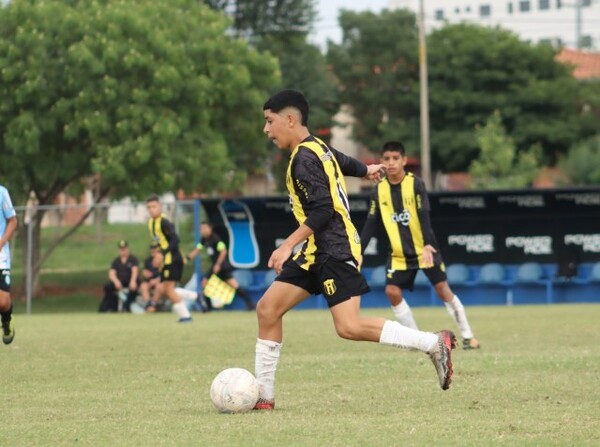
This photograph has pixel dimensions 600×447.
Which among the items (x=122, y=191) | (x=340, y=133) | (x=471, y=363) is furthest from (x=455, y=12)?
(x=471, y=363)

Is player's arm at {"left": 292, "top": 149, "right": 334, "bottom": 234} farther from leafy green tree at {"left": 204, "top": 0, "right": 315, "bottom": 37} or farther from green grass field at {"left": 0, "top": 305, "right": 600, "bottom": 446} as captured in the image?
leafy green tree at {"left": 204, "top": 0, "right": 315, "bottom": 37}

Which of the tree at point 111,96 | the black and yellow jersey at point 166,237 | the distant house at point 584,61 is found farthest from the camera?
the distant house at point 584,61

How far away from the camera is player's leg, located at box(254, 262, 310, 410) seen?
9.27 meters

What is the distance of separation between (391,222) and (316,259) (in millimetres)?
5667

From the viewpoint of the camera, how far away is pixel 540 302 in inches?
1230

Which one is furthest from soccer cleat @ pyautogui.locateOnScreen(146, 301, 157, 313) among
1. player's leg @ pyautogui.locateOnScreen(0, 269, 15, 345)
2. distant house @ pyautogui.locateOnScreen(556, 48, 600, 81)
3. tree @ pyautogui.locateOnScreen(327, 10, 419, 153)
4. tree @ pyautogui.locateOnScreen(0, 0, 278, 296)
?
distant house @ pyautogui.locateOnScreen(556, 48, 600, 81)

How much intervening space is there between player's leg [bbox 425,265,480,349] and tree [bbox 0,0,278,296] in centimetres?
2122

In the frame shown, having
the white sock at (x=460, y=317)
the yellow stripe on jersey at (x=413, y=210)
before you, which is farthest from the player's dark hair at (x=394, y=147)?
the white sock at (x=460, y=317)

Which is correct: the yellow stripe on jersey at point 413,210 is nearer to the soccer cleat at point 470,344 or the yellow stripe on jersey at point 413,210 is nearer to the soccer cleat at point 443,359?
the soccer cleat at point 470,344

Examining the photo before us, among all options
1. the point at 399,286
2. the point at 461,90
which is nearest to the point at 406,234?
the point at 399,286

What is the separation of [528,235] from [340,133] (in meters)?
58.5

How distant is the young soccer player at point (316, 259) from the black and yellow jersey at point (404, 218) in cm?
523

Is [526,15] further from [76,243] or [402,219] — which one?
[402,219]

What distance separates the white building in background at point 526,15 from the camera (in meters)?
122
